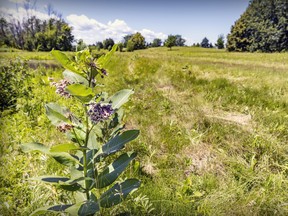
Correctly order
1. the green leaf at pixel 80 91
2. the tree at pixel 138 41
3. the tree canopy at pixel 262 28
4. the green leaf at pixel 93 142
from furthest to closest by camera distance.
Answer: the tree at pixel 138 41
the tree canopy at pixel 262 28
the green leaf at pixel 93 142
the green leaf at pixel 80 91

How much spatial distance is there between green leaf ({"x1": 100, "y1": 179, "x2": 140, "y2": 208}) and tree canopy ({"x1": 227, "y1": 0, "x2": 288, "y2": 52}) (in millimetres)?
47781

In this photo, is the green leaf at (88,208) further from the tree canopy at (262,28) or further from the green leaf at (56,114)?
the tree canopy at (262,28)

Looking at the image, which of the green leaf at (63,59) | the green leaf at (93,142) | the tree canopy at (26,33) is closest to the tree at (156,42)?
the tree canopy at (26,33)

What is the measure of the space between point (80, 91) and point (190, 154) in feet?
7.55

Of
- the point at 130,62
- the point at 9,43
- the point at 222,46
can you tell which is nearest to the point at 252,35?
the point at 222,46

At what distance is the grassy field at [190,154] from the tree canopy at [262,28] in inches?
1747

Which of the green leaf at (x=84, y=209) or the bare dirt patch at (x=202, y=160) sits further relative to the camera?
the bare dirt patch at (x=202, y=160)

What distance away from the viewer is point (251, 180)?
2.29 m

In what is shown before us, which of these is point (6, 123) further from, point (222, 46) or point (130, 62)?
point (222, 46)

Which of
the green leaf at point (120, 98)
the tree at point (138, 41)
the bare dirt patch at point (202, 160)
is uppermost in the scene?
the tree at point (138, 41)

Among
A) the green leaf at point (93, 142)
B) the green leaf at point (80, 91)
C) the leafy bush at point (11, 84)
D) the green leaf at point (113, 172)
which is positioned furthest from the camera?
the leafy bush at point (11, 84)

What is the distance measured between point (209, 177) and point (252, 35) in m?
57.8

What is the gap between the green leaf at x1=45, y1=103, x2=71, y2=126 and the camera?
4.51ft

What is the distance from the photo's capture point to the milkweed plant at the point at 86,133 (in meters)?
1.24
